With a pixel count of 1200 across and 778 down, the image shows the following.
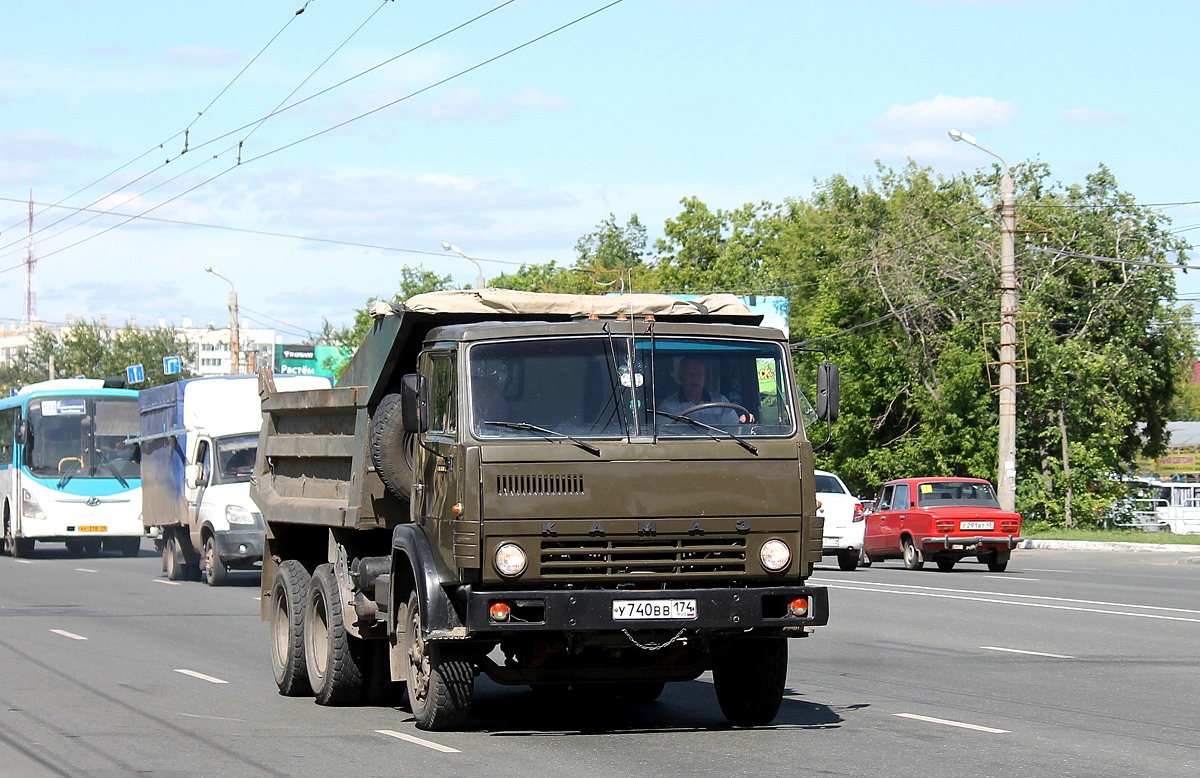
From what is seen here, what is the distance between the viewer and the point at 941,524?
90.7ft

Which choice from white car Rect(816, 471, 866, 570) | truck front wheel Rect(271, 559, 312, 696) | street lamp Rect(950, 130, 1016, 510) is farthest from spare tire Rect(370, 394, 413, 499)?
street lamp Rect(950, 130, 1016, 510)

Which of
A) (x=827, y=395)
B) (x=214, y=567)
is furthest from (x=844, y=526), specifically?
(x=827, y=395)

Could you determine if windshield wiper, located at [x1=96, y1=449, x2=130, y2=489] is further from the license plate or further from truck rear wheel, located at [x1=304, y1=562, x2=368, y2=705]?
the license plate

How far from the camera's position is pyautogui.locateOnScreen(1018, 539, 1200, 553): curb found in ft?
119

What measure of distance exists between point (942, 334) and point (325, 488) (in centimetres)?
3836

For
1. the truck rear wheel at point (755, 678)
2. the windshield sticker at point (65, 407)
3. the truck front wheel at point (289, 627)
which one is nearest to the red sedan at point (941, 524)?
the windshield sticker at point (65, 407)

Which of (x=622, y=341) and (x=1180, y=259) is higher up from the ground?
(x=1180, y=259)

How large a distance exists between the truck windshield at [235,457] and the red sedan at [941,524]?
10.6m

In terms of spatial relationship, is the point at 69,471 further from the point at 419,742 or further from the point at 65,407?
the point at 419,742

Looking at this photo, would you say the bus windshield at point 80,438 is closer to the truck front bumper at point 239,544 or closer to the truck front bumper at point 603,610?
the truck front bumper at point 239,544

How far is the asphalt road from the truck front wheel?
207 mm

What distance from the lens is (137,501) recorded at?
3462 centimetres

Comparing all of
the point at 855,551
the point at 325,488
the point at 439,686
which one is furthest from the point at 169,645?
the point at 855,551

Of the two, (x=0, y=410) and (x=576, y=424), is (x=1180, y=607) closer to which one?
(x=576, y=424)
